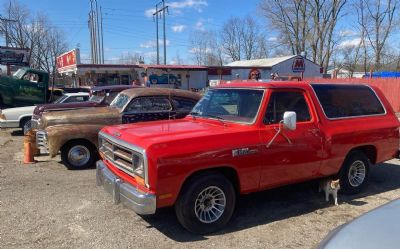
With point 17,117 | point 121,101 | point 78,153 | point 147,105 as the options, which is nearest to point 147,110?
point 147,105

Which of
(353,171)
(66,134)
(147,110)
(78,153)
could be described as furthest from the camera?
(147,110)

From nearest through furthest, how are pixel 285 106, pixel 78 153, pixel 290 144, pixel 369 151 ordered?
pixel 290 144 < pixel 285 106 < pixel 369 151 < pixel 78 153

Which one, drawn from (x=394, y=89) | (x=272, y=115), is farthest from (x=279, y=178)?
(x=394, y=89)

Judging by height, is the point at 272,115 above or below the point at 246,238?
above

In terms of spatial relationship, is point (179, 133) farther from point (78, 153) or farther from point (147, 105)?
point (147, 105)

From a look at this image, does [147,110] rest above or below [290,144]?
above

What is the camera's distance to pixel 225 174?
497 cm

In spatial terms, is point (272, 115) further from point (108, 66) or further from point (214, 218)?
point (108, 66)

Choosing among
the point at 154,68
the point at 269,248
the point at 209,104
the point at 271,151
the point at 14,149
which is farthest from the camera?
the point at 154,68

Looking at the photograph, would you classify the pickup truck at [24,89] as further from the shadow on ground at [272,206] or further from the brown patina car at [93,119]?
the shadow on ground at [272,206]

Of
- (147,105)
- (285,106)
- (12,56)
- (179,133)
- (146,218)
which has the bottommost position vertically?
(146,218)

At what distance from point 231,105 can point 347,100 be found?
6.65 feet

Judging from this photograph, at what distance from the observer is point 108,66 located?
108 feet

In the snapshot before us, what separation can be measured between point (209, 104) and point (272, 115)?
1.08 metres
